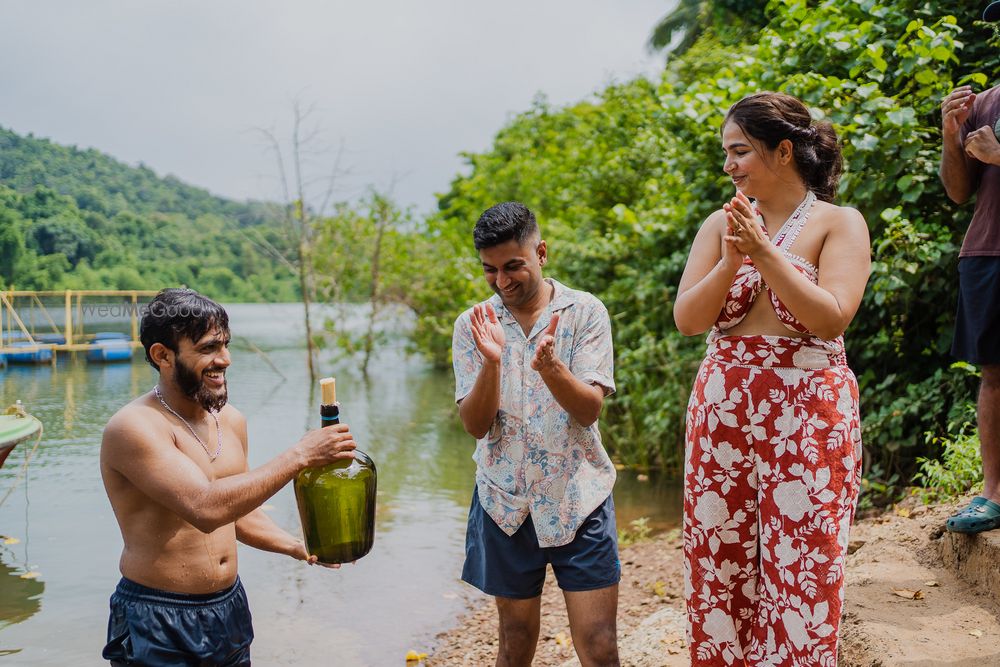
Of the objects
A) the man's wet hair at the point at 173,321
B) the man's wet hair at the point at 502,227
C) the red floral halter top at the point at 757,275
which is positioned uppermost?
the man's wet hair at the point at 502,227

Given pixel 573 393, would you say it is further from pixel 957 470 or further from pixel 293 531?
pixel 293 531

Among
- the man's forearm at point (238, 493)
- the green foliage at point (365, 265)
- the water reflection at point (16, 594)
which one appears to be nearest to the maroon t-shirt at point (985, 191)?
the man's forearm at point (238, 493)

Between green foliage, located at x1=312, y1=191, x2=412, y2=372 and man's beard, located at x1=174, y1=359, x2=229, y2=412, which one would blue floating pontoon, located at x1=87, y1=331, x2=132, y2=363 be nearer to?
green foliage, located at x1=312, y1=191, x2=412, y2=372

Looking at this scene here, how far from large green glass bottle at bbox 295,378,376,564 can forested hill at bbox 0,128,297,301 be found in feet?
39.8

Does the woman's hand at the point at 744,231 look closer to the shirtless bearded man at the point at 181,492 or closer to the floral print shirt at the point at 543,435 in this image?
the floral print shirt at the point at 543,435

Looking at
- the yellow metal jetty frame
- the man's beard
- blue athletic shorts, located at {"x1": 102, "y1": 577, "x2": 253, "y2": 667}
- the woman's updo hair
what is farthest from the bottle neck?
the yellow metal jetty frame

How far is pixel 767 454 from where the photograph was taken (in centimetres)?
222

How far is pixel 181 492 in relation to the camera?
6.69 feet

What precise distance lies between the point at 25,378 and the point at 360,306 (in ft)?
24.1

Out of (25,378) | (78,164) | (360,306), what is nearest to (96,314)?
(25,378)

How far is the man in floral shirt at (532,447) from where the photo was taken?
2.47 metres

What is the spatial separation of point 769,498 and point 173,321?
1.68 m

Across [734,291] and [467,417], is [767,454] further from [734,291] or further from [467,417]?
[467,417]

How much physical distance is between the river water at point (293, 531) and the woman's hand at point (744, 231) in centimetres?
343
